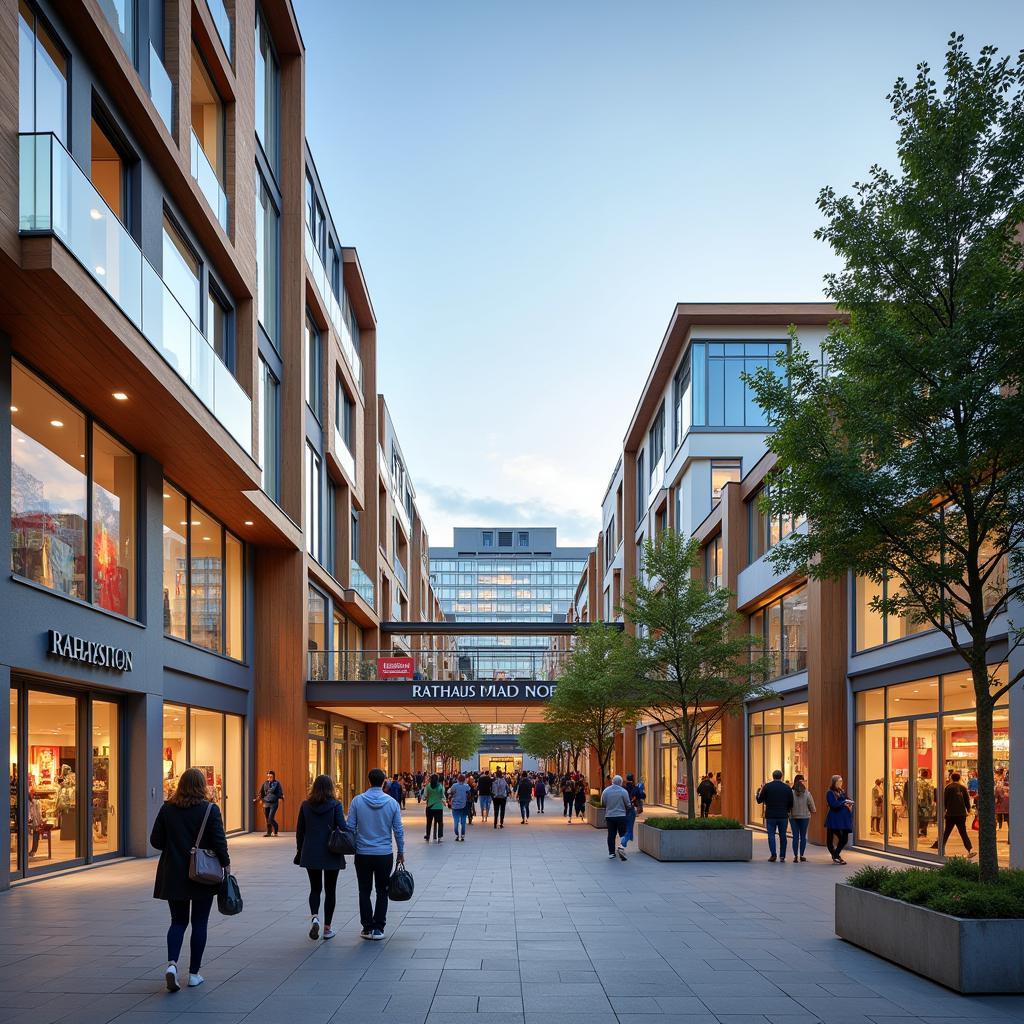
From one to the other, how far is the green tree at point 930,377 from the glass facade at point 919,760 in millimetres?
6887

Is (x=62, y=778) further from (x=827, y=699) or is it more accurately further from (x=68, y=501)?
(x=827, y=699)

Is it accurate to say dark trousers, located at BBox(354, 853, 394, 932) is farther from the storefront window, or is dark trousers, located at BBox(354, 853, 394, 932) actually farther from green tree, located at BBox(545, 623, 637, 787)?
green tree, located at BBox(545, 623, 637, 787)

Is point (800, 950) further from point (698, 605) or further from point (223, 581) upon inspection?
point (223, 581)

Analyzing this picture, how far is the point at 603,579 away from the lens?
242 ft

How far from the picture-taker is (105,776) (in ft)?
66.0

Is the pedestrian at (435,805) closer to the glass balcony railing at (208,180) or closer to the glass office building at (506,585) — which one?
the glass balcony railing at (208,180)

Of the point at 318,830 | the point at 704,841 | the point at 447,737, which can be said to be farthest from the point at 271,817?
the point at 447,737

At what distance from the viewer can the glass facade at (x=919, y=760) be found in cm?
1767

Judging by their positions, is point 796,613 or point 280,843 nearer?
point 280,843

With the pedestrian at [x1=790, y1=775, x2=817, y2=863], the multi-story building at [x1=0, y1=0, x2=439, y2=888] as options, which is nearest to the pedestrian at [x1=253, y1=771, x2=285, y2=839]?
the multi-story building at [x1=0, y1=0, x2=439, y2=888]

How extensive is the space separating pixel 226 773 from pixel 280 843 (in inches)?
98.6

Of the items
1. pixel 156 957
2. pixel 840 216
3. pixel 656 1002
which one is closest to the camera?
pixel 656 1002

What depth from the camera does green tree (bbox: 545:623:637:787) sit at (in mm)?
30594

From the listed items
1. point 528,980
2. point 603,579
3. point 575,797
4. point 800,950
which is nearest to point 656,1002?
point 528,980
